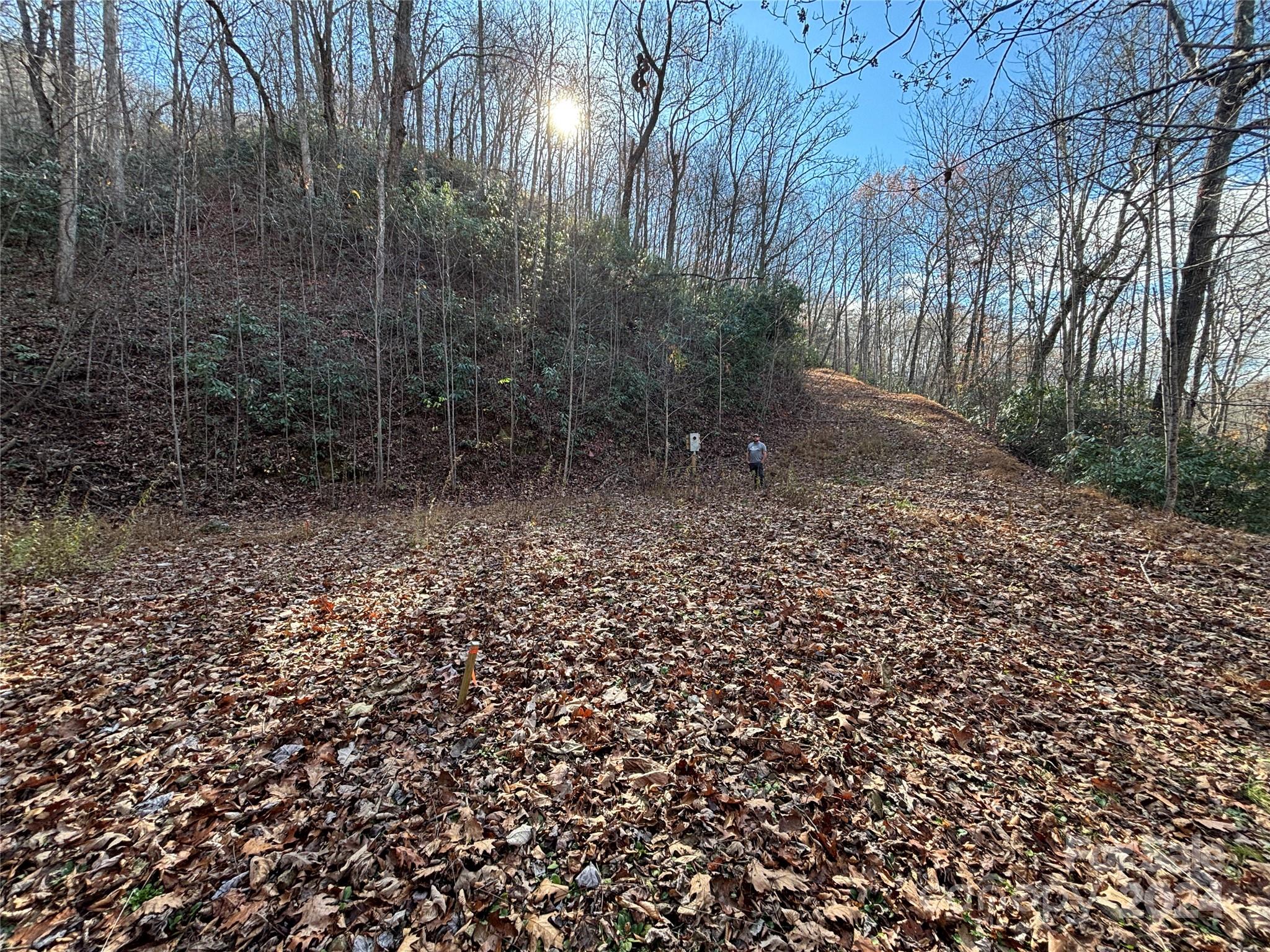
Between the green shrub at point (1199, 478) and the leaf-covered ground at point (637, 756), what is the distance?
3358mm

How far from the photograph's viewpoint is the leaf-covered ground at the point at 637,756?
2336 millimetres

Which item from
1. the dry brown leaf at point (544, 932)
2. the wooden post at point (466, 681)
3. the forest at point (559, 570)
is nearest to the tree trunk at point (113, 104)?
the forest at point (559, 570)

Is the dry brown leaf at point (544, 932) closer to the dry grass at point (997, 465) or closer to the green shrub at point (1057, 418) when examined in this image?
the dry grass at point (997, 465)

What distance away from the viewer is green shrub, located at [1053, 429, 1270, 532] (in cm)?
867

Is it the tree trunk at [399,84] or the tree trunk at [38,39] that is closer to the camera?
the tree trunk at [38,39]

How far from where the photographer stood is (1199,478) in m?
9.15

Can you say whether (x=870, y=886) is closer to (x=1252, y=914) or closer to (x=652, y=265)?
(x=1252, y=914)

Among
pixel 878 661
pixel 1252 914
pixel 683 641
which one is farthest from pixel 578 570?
pixel 1252 914

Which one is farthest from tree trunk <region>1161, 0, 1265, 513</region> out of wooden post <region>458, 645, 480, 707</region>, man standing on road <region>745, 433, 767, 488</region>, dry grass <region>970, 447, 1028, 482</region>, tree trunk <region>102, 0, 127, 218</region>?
tree trunk <region>102, 0, 127, 218</region>

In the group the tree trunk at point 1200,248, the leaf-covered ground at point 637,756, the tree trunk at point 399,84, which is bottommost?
the leaf-covered ground at point 637,756

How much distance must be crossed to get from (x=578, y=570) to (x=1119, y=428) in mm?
13723

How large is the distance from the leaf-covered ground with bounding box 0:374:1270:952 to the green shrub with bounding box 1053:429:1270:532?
3.36 m

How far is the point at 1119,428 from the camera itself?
11.9m

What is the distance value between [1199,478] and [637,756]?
12.1 metres
